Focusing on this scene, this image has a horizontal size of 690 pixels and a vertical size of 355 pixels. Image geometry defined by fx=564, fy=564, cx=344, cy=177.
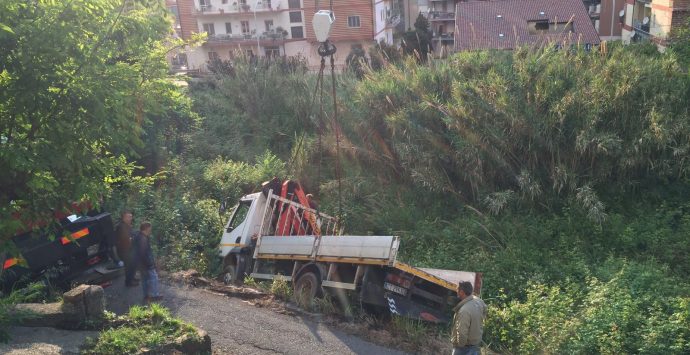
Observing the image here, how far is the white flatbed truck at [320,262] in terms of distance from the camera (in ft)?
27.0

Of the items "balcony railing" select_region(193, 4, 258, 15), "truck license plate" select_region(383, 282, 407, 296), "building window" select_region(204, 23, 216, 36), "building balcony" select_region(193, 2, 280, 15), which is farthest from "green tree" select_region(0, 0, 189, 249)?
"building window" select_region(204, 23, 216, 36)

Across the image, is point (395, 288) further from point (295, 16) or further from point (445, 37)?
point (445, 37)

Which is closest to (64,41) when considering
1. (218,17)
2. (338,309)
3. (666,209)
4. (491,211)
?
(338,309)

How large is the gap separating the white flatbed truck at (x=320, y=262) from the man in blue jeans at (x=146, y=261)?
191 centimetres

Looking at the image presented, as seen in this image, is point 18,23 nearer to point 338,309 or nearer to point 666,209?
point 338,309

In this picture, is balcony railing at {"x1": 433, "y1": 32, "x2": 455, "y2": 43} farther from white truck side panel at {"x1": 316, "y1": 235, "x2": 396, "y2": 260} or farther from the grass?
the grass

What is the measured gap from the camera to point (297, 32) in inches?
1761

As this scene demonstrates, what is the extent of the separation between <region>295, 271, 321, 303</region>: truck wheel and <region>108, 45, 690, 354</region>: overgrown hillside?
205cm

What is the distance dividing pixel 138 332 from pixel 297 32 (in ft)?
132

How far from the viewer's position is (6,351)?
Result: 596cm

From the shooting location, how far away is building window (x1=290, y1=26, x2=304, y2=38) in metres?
44.6

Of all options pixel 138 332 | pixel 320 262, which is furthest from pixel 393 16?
pixel 138 332

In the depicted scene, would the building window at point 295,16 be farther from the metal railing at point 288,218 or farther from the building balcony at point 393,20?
the metal railing at point 288,218

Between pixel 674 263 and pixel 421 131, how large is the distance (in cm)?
588
